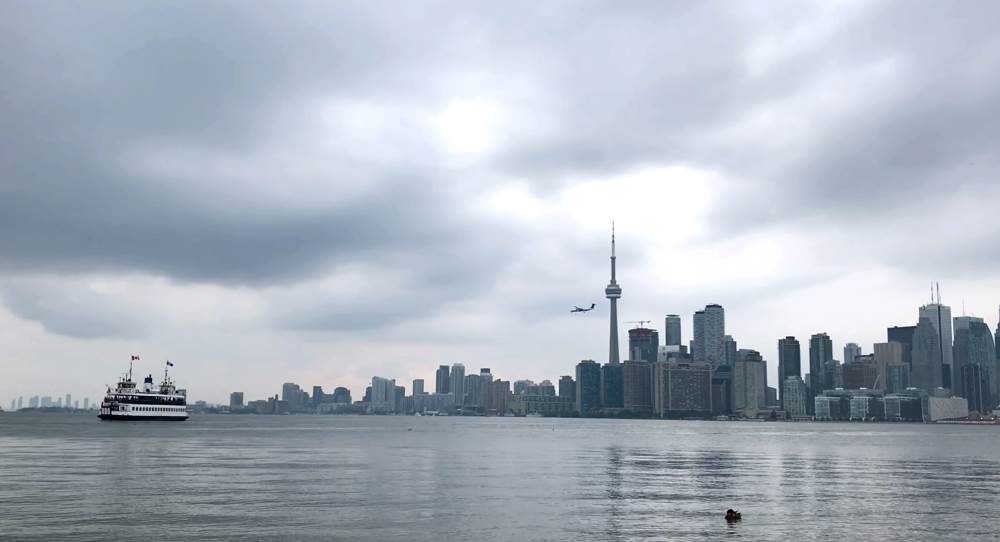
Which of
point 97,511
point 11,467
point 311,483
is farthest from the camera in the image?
point 11,467

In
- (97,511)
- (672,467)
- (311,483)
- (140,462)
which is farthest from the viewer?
(672,467)

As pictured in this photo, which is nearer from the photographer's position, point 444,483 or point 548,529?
point 548,529

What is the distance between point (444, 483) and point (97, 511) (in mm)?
40538

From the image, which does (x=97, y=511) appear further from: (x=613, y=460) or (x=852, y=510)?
(x=613, y=460)

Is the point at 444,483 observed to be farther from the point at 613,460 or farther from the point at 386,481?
the point at 613,460

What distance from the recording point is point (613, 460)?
15088 cm

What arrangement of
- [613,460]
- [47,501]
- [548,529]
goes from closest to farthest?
[548,529] < [47,501] < [613,460]

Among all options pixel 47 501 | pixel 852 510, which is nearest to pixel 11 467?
pixel 47 501

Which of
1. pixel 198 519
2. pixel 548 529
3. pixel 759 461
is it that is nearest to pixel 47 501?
pixel 198 519

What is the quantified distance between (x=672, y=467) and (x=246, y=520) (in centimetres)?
8217

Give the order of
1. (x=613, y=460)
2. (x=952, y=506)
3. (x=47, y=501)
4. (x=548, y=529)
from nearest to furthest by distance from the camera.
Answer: (x=548, y=529)
(x=47, y=501)
(x=952, y=506)
(x=613, y=460)

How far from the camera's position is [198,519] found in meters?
68.2

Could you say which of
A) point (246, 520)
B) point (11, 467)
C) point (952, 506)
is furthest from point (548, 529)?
point (11, 467)

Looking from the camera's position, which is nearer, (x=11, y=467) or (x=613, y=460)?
(x=11, y=467)
